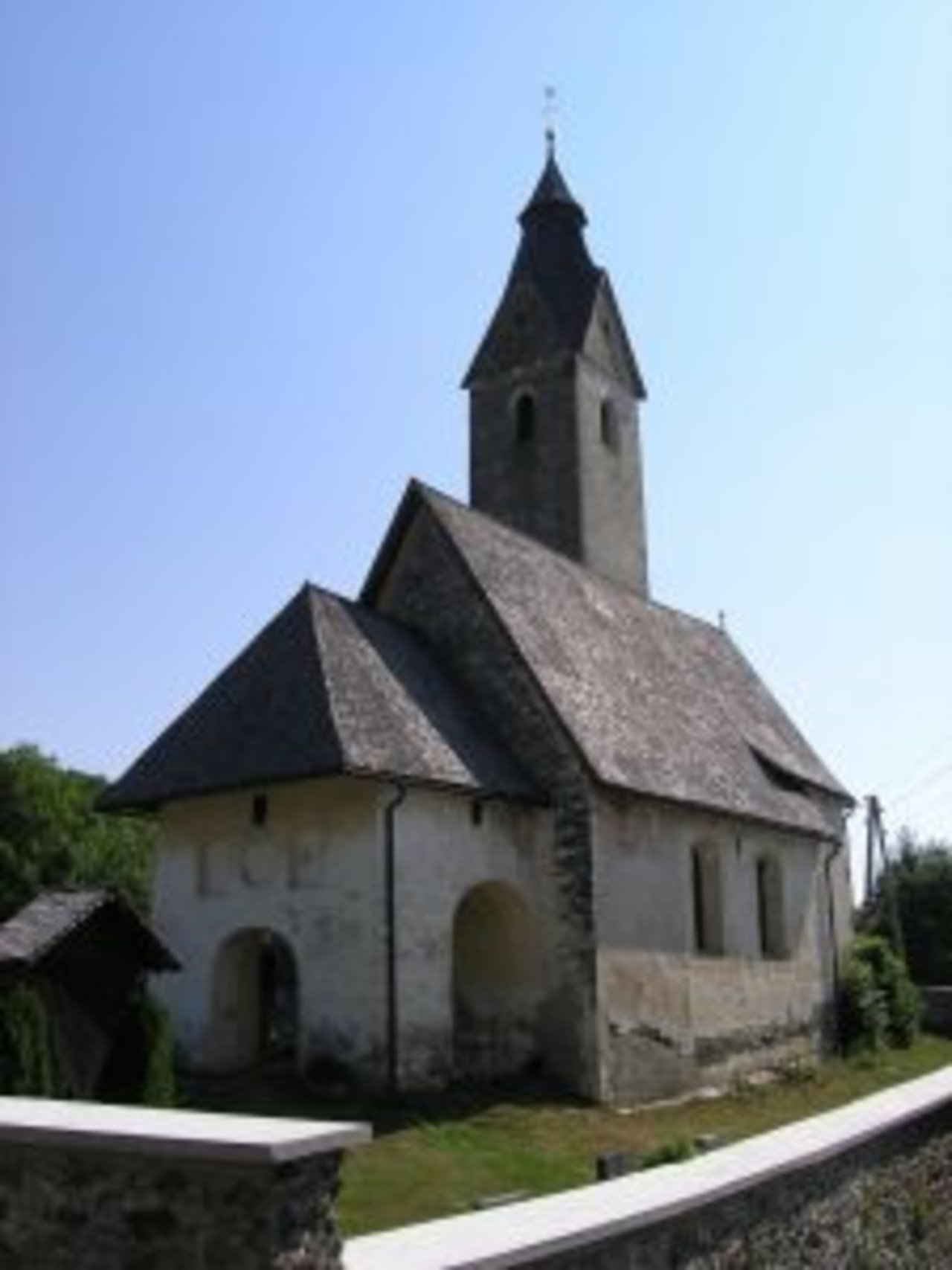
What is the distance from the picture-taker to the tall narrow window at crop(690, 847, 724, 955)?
2352 cm

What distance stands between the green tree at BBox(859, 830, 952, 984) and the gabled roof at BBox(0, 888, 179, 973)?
32568 mm

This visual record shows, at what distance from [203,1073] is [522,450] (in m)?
18.9

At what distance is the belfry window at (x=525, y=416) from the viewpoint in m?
34.1

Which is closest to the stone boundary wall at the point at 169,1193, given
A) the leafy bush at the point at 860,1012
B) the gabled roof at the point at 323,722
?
the gabled roof at the point at 323,722

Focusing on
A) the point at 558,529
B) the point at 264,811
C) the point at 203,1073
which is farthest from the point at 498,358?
the point at 203,1073

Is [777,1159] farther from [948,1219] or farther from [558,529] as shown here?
[558,529]

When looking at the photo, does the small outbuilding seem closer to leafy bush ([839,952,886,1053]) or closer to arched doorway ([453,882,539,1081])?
arched doorway ([453,882,539,1081])

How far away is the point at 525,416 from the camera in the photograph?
3434cm

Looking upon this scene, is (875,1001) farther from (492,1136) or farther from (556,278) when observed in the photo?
(556,278)

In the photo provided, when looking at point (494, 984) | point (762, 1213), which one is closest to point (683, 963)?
point (494, 984)

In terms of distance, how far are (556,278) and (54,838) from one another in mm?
20617

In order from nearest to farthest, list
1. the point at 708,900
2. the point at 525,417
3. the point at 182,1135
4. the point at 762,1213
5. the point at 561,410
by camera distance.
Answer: the point at 182,1135, the point at 762,1213, the point at 708,900, the point at 561,410, the point at 525,417

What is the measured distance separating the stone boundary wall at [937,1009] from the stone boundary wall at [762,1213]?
2497 centimetres

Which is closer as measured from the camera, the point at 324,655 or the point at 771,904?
the point at 324,655
